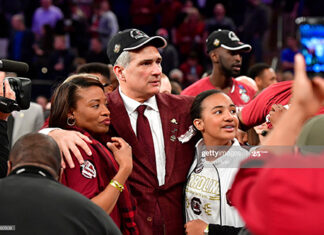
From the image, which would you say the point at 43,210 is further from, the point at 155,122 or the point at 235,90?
the point at 235,90

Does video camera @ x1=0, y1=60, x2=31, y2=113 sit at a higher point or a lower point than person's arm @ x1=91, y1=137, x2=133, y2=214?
higher

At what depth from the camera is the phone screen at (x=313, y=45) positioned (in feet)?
27.0

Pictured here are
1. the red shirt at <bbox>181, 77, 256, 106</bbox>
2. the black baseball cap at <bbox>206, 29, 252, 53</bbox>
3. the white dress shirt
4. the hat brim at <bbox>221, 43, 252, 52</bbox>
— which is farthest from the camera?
the black baseball cap at <bbox>206, 29, 252, 53</bbox>

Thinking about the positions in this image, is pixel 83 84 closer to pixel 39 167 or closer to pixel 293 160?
pixel 39 167

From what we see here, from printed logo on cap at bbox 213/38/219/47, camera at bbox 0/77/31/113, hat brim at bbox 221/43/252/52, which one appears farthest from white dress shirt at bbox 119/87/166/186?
printed logo on cap at bbox 213/38/219/47

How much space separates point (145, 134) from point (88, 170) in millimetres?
574

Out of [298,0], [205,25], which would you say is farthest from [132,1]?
[298,0]

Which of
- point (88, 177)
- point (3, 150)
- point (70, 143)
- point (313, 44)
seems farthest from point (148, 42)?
point (313, 44)

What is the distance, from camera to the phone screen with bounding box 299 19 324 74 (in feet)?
27.0

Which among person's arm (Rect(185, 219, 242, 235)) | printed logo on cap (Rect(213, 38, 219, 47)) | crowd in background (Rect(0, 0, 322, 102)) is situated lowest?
crowd in background (Rect(0, 0, 322, 102))

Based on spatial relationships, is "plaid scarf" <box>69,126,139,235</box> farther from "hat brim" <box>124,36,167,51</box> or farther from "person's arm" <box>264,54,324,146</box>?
"person's arm" <box>264,54,324,146</box>

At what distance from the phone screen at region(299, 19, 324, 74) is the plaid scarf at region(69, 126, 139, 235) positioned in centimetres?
560

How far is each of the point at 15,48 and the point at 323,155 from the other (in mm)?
Result: 10327

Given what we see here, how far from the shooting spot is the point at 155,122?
3.51 m
